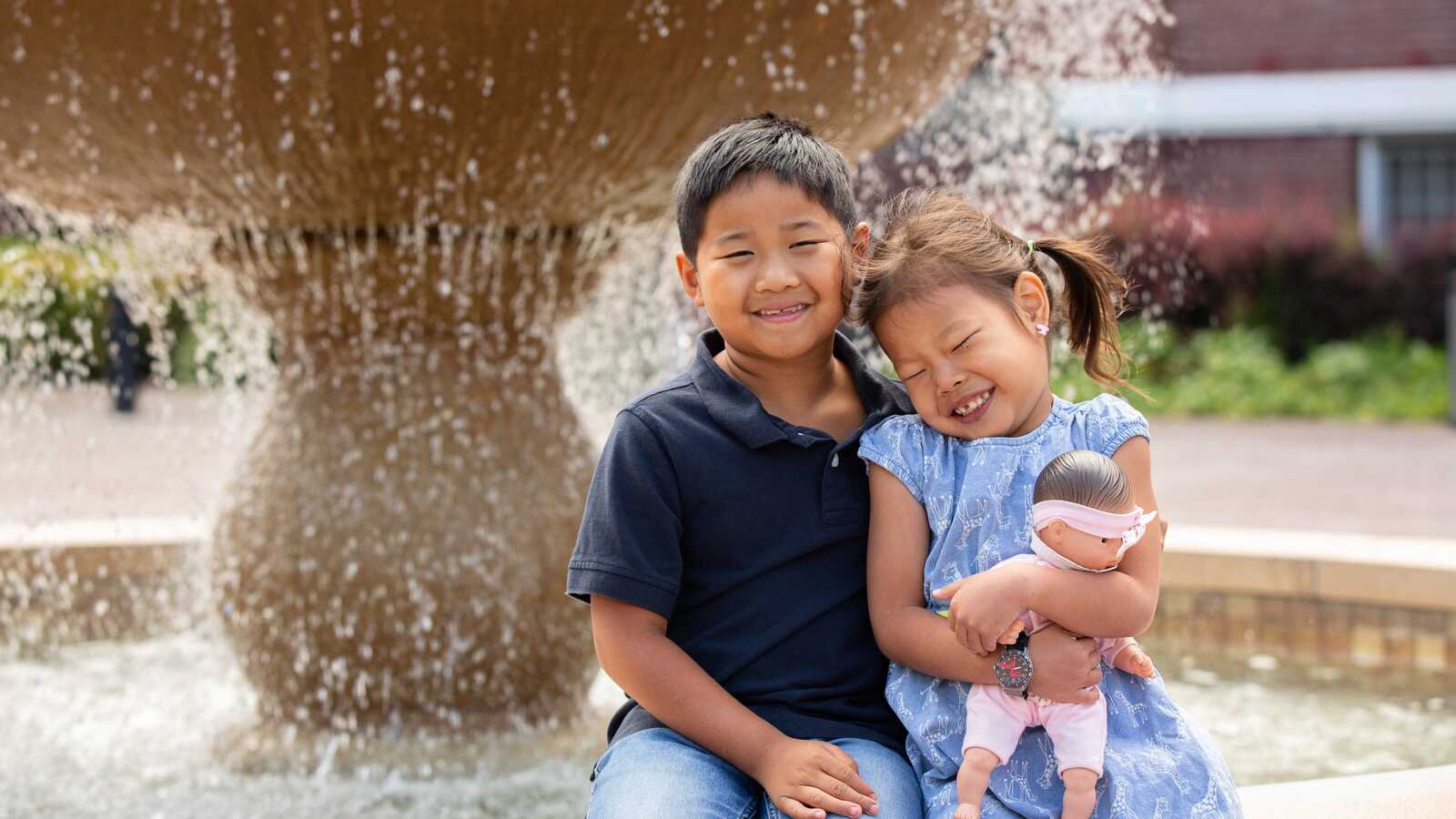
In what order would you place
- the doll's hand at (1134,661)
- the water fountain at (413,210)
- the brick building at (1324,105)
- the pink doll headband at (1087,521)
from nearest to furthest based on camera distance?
1. the pink doll headband at (1087,521)
2. the doll's hand at (1134,661)
3. the water fountain at (413,210)
4. the brick building at (1324,105)

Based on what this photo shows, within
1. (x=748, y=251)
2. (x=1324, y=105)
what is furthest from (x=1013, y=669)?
(x=1324, y=105)

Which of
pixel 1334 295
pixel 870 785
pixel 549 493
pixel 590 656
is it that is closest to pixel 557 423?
pixel 549 493

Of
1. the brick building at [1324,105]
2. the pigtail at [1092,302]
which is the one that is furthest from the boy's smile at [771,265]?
the brick building at [1324,105]

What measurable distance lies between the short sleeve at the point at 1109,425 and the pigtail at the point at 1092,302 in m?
0.18

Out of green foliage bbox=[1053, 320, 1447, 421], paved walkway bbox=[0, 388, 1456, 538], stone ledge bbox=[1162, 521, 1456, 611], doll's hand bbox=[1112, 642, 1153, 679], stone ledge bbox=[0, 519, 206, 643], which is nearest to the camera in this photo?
doll's hand bbox=[1112, 642, 1153, 679]

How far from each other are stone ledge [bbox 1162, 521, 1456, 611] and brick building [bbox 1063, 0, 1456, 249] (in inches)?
439

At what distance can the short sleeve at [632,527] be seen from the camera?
1681mm

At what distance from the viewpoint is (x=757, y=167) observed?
176cm

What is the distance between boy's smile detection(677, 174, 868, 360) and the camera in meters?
1.76

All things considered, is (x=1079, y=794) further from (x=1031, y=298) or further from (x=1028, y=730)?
(x=1031, y=298)

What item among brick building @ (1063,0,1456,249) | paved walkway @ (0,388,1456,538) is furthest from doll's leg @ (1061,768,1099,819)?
brick building @ (1063,0,1456,249)

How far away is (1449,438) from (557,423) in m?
7.74

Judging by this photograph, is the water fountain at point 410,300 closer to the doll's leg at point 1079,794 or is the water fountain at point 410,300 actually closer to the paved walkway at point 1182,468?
the paved walkway at point 1182,468

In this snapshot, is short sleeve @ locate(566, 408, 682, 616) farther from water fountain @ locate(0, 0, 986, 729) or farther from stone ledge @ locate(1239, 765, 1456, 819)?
water fountain @ locate(0, 0, 986, 729)
